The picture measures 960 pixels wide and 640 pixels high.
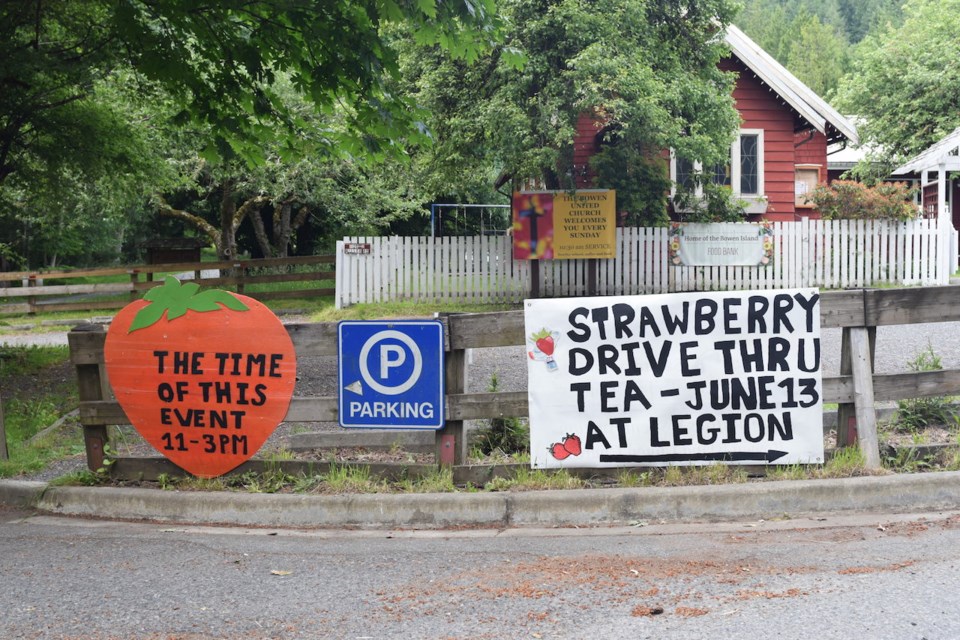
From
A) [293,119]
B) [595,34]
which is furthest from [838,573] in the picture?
[595,34]

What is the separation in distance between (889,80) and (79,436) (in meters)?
33.7

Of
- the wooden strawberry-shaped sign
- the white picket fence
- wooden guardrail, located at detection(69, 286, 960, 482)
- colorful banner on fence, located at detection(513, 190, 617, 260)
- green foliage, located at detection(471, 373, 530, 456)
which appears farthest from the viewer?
the white picket fence

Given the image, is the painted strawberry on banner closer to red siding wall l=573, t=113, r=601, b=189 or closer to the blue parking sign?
the blue parking sign

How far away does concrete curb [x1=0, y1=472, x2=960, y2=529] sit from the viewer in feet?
18.8

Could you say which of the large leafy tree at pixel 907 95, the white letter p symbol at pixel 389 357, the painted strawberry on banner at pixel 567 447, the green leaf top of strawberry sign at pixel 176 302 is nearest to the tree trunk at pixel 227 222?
the green leaf top of strawberry sign at pixel 176 302

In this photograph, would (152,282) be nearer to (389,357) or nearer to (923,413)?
(389,357)

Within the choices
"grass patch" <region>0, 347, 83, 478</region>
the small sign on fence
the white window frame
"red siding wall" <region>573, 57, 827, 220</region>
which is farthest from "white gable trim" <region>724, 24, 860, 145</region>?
"grass patch" <region>0, 347, 83, 478</region>

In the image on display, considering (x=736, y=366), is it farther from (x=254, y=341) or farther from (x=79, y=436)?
(x=79, y=436)

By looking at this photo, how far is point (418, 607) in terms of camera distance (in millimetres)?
4359

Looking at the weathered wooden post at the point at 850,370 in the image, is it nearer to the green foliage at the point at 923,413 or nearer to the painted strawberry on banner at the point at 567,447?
the green foliage at the point at 923,413

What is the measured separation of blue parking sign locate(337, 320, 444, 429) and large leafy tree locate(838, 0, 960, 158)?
104 feet

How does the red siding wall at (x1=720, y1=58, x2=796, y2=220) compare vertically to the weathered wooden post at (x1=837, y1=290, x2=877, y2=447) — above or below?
above

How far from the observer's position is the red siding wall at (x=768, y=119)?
78.6ft

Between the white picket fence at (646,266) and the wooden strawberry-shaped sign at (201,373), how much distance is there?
1395 centimetres
